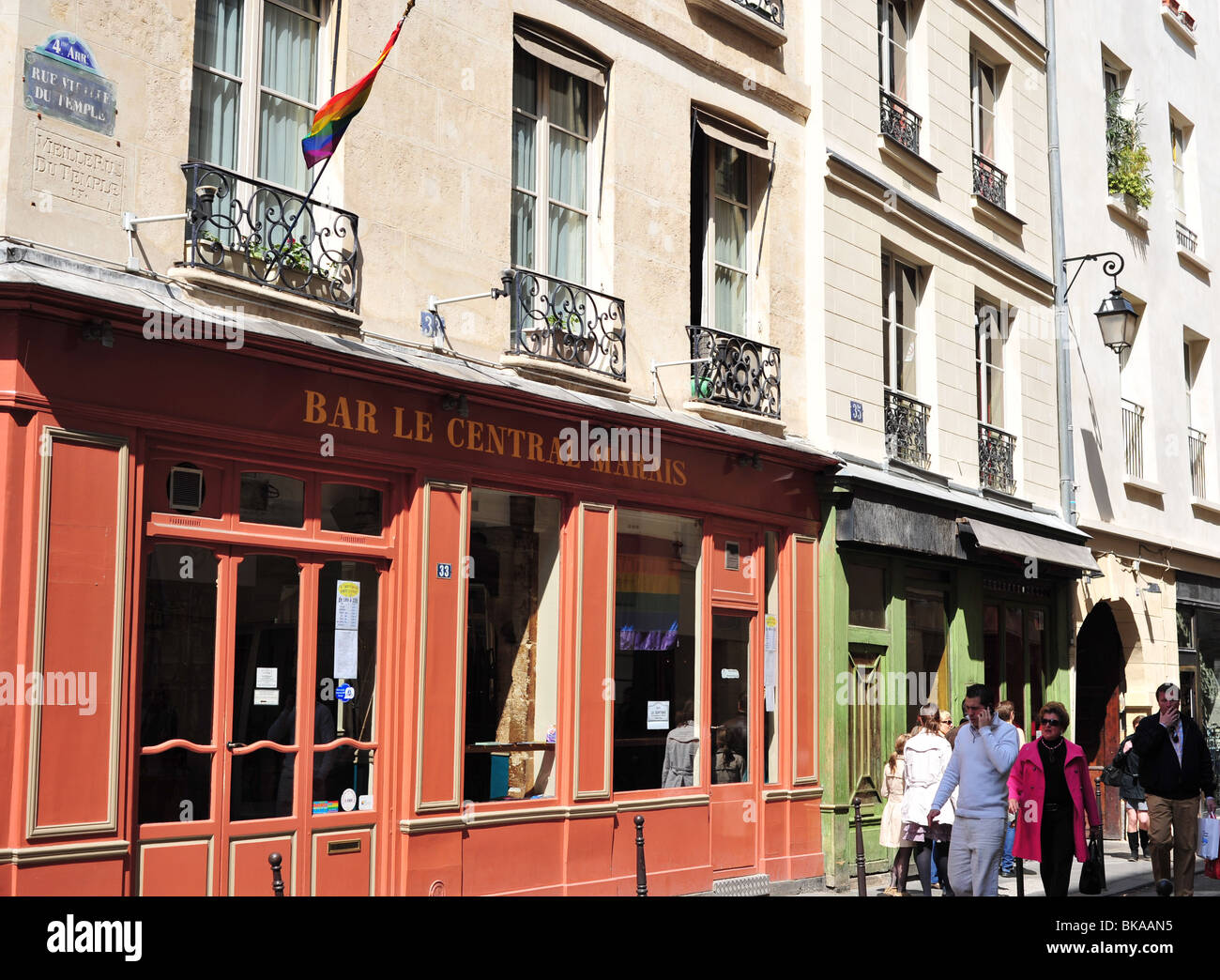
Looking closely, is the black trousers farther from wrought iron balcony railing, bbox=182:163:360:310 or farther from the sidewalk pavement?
wrought iron balcony railing, bbox=182:163:360:310

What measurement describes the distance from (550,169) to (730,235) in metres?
2.65

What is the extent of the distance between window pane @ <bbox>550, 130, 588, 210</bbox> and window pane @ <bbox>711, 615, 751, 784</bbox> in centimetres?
385

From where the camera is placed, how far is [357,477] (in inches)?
369

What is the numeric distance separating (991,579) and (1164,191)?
908 centimetres

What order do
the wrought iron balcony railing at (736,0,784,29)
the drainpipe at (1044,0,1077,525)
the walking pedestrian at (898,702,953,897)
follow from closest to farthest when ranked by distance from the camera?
the walking pedestrian at (898,702,953,897), the wrought iron balcony railing at (736,0,784,29), the drainpipe at (1044,0,1077,525)

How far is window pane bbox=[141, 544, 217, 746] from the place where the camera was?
315 inches

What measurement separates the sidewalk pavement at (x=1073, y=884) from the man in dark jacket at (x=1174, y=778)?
53 centimetres

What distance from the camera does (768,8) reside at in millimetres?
13547

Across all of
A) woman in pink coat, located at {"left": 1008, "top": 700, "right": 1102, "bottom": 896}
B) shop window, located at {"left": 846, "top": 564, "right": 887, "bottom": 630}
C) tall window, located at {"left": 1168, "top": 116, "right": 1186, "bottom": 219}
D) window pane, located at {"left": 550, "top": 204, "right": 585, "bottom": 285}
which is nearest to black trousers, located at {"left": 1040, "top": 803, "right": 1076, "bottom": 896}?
woman in pink coat, located at {"left": 1008, "top": 700, "right": 1102, "bottom": 896}

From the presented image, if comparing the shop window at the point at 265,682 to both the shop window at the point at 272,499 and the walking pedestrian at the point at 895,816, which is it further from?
the walking pedestrian at the point at 895,816

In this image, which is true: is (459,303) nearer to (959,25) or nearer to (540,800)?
(540,800)

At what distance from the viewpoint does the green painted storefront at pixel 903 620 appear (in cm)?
1365

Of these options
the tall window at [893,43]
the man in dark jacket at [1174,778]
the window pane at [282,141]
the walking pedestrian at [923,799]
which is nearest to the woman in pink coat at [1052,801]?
the walking pedestrian at [923,799]
